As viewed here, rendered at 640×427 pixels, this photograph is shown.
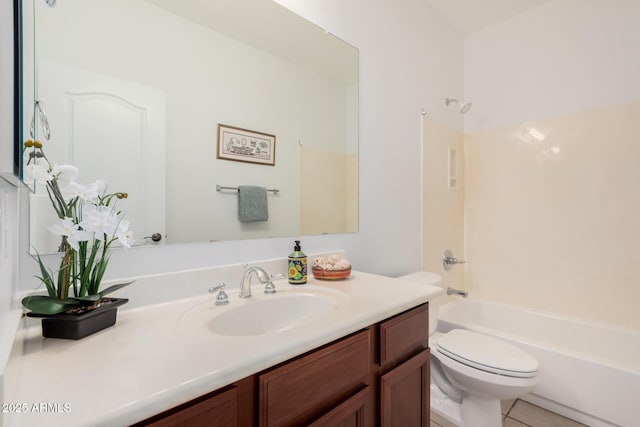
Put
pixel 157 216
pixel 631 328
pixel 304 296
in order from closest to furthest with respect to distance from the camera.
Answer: pixel 157 216
pixel 304 296
pixel 631 328

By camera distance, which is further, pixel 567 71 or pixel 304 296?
pixel 567 71

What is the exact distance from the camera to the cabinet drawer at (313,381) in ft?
2.04

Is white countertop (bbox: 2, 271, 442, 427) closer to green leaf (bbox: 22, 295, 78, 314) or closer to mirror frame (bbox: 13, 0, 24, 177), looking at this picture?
green leaf (bbox: 22, 295, 78, 314)

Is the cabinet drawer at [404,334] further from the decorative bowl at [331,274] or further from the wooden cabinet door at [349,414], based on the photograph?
the decorative bowl at [331,274]

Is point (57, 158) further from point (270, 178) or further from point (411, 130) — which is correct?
point (411, 130)

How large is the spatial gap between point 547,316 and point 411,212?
46.8 inches

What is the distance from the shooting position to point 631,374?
1.39 m

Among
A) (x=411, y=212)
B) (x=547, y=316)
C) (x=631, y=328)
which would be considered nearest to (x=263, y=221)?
(x=411, y=212)

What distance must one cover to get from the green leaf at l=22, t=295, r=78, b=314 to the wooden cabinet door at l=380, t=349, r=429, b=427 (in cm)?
85

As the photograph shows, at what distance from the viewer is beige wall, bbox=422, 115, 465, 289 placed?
2.12 metres

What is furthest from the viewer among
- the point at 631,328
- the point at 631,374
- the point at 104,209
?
the point at 631,328

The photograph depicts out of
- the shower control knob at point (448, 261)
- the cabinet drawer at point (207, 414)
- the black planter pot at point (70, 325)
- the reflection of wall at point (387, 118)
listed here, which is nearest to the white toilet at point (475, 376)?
the reflection of wall at point (387, 118)

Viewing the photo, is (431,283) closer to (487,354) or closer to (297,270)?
(487,354)

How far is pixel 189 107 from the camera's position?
105 centimetres
